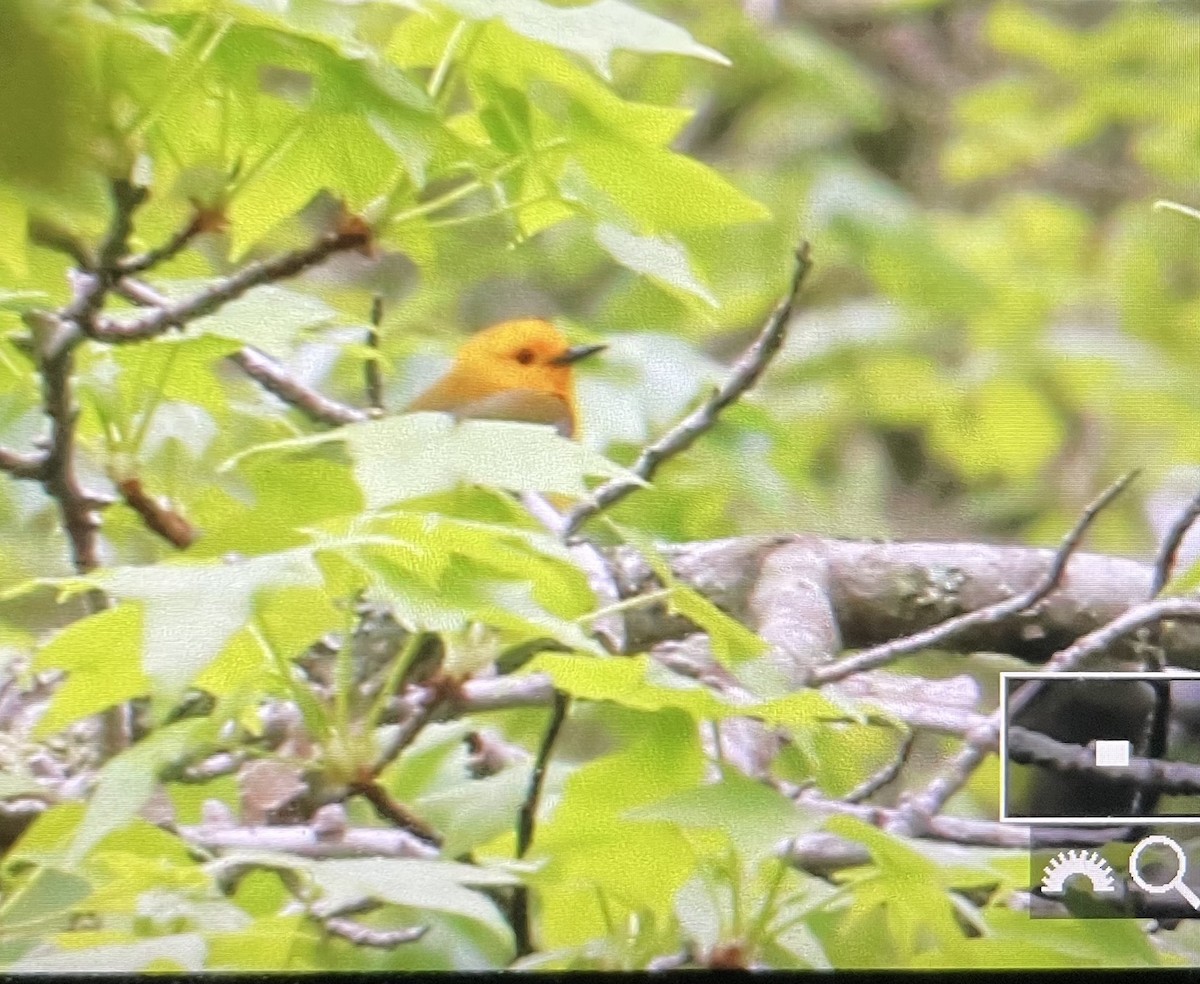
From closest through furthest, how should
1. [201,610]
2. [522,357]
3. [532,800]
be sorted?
[201,610]
[532,800]
[522,357]

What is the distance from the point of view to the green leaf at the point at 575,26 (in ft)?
1.82

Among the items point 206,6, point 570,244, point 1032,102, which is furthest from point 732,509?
point 1032,102

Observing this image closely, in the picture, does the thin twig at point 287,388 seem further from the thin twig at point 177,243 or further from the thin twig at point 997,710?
the thin twig at point 997,710

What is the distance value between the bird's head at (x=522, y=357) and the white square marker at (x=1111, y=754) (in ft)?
1.13

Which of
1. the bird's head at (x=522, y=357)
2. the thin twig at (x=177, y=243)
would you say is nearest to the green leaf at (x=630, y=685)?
the thin twig at (x=177, y=243)

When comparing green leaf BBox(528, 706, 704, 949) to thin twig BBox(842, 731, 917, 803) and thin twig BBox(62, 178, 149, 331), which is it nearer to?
thin twig BBox(842, 731, 917, 803)

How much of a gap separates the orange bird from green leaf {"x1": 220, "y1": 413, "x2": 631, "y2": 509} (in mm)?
254

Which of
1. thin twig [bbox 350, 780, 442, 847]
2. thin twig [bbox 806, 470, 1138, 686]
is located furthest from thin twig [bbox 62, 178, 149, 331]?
thin twig [bbox 806, 470, 1138, 686]

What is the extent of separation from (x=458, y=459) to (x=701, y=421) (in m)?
0.18

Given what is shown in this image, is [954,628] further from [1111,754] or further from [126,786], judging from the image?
[126,786]

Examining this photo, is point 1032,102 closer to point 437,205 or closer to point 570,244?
point 570,244

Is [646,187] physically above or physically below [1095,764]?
above

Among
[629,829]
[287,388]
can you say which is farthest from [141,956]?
[287,388]

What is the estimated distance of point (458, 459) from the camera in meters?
0.55
